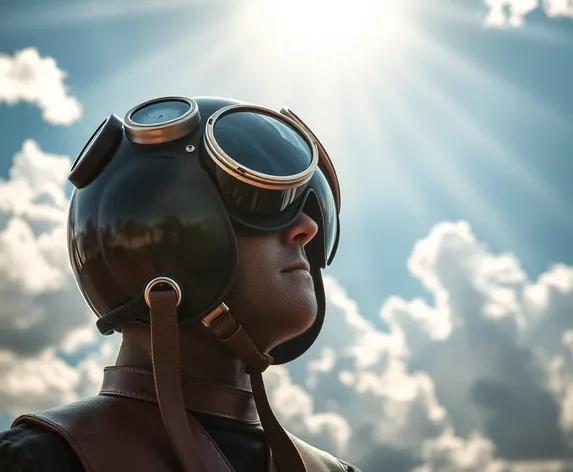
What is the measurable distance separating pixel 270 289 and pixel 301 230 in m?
0.31

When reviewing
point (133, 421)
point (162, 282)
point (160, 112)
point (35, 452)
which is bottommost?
point (35, 452)

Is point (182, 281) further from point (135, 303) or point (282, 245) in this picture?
point (282, 245)

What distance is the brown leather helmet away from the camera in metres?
3.36

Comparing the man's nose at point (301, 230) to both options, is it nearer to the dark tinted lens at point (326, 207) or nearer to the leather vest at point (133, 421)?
the dark tinted lens at point (326, 207)

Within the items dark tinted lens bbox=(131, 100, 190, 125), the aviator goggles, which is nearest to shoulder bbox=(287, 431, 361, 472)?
the aviator goggles

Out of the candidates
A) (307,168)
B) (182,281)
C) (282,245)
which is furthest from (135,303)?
(307,168)

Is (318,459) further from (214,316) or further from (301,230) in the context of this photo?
(301,230)

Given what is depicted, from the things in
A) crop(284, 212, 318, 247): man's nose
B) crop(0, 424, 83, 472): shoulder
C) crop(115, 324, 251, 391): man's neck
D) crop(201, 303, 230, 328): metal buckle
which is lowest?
crop(0, 424, 83, 472): shoulder

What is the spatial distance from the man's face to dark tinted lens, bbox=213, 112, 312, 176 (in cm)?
28

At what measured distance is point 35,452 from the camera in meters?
2.87

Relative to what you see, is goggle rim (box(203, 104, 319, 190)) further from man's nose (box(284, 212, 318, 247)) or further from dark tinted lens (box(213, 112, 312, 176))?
man's nose (box(284, 212, 318, 247))

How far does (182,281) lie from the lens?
3.34m

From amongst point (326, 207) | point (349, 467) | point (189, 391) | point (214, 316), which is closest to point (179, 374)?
point (189, 391)

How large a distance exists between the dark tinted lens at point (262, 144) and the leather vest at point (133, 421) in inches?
37.7
